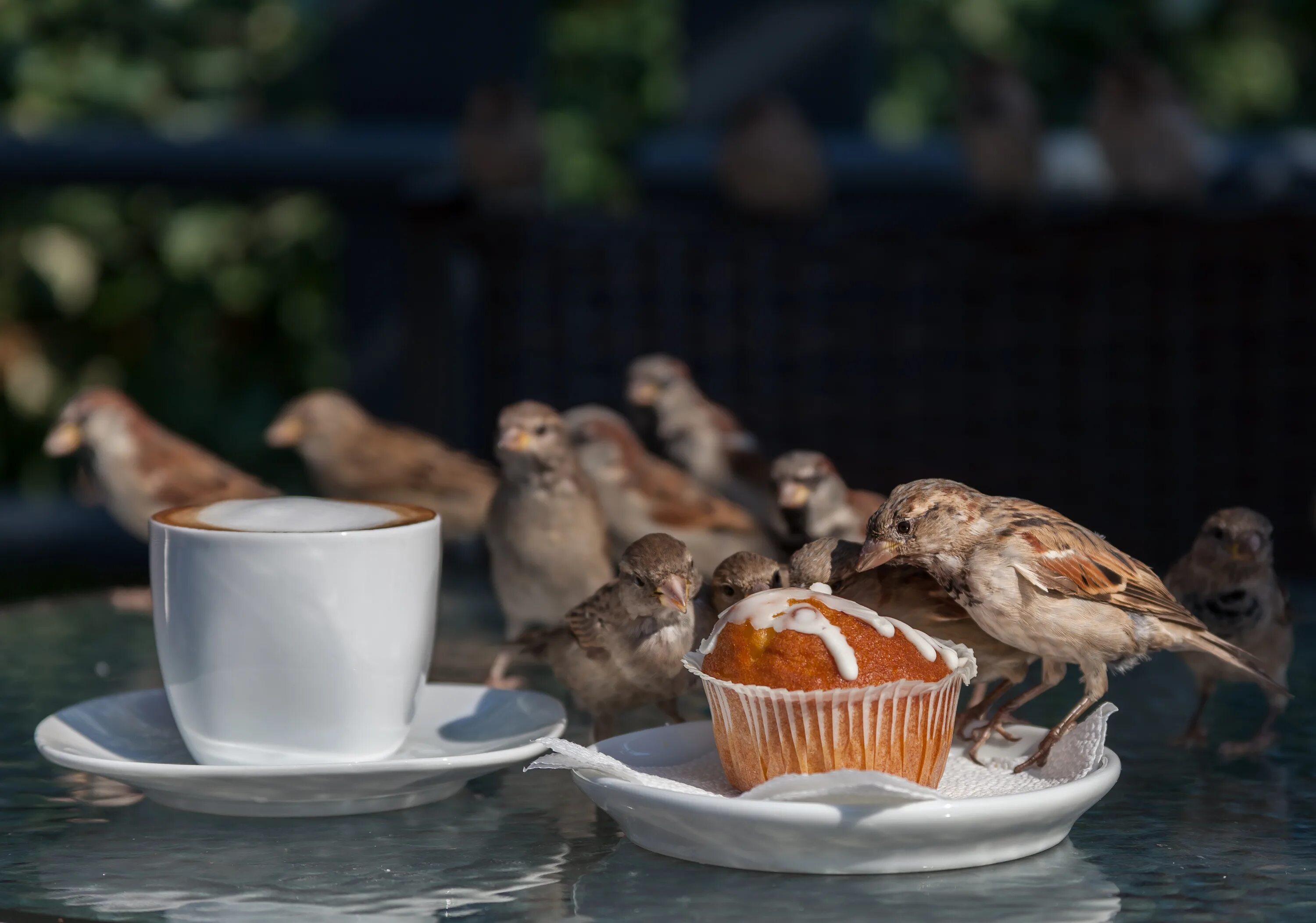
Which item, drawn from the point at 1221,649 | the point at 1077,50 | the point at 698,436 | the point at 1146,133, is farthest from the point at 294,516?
the point at 1077,50

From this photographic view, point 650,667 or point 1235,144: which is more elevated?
point 1235,144

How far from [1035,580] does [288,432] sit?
1.83 metres

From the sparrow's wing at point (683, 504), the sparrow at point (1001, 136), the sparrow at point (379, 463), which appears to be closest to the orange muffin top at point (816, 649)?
the sparrow's wing at point (683, 504)

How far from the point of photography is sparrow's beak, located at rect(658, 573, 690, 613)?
1318mm

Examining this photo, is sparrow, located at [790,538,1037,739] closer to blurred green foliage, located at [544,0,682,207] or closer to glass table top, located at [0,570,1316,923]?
glass table top, located at [0,570,1316,923]

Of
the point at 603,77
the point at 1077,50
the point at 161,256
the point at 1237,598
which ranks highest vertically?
the point at 1077,50

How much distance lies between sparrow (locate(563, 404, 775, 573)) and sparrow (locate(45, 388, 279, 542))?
59 centimetres

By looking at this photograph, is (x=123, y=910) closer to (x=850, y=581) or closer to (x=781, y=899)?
(x=781, y=899)

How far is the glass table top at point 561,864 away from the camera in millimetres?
938

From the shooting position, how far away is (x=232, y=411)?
6.14 metres

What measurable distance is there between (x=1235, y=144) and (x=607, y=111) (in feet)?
12.8

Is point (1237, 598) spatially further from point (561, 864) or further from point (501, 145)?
point (501, 145)

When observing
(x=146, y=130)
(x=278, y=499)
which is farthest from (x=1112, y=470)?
(x=278, y=499)

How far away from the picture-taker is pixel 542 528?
1.92 m
